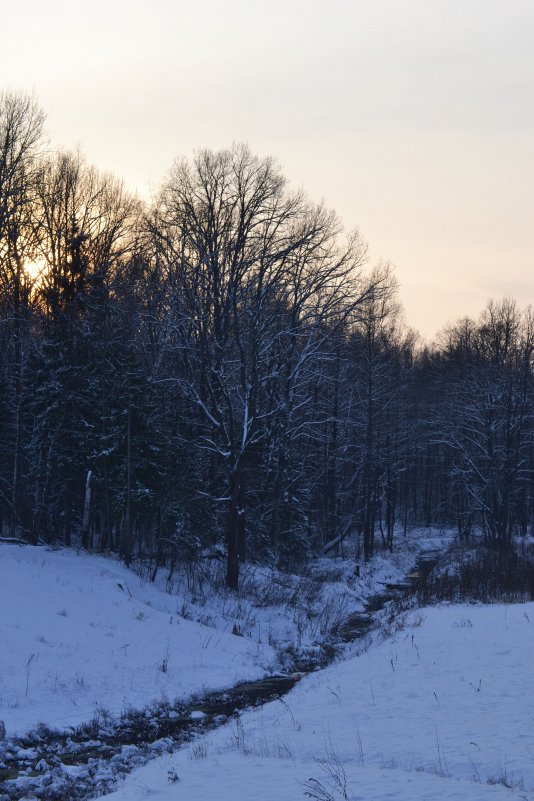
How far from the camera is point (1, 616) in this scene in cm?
1495

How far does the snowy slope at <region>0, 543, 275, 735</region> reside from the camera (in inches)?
503

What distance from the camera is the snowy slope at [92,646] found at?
12.8 metres

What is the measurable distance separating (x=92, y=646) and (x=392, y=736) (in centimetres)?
749

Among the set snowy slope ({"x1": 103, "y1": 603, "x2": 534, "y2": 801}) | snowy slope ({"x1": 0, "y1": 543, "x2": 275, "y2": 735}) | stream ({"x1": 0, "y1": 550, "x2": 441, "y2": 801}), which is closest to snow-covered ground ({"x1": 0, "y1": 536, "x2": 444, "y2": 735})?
snowy slope ({"x1": 0, "y1": 543, "x2": 275, "y2": 735})

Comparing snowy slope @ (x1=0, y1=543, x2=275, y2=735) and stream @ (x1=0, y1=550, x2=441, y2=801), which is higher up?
snowy slope @ (x1=0, y1=543, x2=275, y2=735)

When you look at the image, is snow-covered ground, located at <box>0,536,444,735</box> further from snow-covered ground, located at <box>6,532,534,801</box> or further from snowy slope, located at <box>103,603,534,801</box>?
snowy slope, located at <box>103,603,534,801</box>

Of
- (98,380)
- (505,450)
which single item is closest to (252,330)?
(98,380)

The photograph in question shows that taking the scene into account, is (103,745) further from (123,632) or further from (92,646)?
(123,632)

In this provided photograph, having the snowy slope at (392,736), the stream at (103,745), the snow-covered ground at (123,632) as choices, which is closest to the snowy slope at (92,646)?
the snow-covered ground at (123,632)

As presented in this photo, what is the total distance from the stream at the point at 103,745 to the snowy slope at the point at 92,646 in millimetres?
378

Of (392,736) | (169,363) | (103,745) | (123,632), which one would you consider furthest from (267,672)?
(169,363)

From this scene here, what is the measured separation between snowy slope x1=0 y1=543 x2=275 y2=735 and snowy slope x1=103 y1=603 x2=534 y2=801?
2.29 m

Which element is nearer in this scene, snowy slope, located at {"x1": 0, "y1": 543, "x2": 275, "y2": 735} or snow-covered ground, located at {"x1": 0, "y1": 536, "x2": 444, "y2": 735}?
snowy slope, located at {"x1": 0, "y1": 543, "x2": 275, "y2": 735}

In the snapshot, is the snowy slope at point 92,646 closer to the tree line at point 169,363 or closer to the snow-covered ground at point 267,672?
the snow-covered ground at point 267,672
